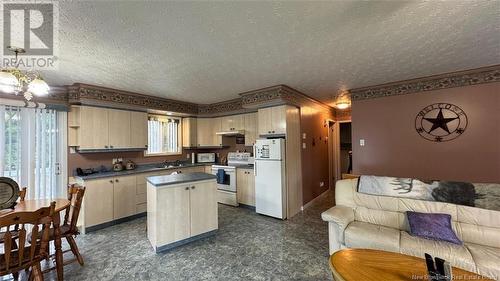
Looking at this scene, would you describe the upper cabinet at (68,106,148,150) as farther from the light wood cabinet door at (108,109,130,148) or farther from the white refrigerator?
the white refrigerator

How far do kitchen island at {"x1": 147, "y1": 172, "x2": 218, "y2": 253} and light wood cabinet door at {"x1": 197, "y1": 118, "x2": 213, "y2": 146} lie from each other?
2.50m

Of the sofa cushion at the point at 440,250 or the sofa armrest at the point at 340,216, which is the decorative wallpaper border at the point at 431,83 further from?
the sofa cushion at the point at 440,250

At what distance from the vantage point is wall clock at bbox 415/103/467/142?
3.34 metres

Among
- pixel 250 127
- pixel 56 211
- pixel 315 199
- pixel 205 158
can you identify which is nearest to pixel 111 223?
pixel 56 211

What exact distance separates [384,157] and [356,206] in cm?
175

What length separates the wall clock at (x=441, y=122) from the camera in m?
3.34

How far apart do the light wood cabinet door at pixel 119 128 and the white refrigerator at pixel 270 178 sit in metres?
2.62

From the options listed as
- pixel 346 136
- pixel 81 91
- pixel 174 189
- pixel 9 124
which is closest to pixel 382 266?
pixel 174 189

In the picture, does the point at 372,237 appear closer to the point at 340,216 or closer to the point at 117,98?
the point at 340,216

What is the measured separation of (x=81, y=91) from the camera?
3.50m

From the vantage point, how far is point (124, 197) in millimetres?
3871

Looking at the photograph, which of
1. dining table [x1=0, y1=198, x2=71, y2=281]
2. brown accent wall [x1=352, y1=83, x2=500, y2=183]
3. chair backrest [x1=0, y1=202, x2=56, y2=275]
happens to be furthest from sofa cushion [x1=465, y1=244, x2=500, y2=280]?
dining table [x1=0, y1=198, x2=71, y2=281]

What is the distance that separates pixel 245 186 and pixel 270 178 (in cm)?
80

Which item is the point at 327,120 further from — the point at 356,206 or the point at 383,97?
the point at 356,206
